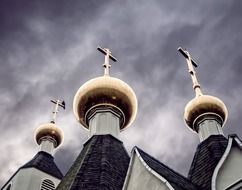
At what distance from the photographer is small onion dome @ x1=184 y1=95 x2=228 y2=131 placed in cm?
1603

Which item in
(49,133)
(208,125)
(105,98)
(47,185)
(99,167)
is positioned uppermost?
(49,133)

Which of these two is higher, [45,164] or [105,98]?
[105,98]

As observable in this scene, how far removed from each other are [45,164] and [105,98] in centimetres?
387

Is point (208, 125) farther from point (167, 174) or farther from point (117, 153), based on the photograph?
point (167, 174)

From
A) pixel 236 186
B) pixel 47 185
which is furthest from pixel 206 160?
pixel 47 185

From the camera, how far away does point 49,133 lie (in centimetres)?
2147

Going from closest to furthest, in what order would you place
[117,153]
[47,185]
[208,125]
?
1. [117,153]
2. [208,125]
3. [47,185]

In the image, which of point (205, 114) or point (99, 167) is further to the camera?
point (205, 114)

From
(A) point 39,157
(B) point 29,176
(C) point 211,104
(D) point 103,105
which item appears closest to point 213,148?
(C) point 211,104

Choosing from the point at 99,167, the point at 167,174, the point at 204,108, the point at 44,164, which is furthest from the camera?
the point at 44,164

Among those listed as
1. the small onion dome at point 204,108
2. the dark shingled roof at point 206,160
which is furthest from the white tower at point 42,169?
the dark shingled roof at point 206,160

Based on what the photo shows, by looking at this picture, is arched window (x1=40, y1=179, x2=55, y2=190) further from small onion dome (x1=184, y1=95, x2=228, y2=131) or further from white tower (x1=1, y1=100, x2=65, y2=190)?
small onion dome (x1=184, y1=95, x2=228, y2=131)

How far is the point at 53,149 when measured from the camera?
21250 millimetres

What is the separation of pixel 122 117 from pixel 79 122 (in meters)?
1.64
